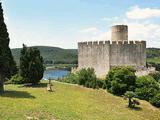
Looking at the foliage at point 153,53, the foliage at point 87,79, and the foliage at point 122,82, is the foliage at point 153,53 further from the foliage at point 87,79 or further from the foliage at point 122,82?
the foliage at point 122,82

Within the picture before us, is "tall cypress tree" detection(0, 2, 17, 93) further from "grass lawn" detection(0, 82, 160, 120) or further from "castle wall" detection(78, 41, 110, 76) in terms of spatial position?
"castle wall" detection(78, 41, 110, 76)

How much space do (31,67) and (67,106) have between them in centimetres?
1043

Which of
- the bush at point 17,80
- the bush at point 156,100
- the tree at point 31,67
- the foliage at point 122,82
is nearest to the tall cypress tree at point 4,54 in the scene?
the tree at point 31,67

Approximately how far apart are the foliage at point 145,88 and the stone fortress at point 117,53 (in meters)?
7.19

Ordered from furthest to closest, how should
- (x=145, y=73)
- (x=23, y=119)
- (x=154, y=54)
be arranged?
(x=154, y=54) → (x=145, y=73) → (x=23, y=119)

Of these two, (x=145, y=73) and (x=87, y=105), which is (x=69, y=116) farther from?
(x=145, y=73)

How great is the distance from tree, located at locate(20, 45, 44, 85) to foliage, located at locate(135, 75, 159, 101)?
10685 mm

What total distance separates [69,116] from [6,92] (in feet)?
29.9

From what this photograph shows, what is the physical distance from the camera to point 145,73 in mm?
50750

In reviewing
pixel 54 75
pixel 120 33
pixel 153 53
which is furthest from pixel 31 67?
pixel 153 53

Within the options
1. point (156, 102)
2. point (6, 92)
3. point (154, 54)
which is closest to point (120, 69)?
point (156, 102)

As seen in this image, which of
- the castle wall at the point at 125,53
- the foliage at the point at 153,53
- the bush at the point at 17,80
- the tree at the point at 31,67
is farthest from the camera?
the foliage at the point at 153,53

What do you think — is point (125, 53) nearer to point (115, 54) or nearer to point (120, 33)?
point (115, 54)

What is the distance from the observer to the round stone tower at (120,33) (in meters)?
54.4
